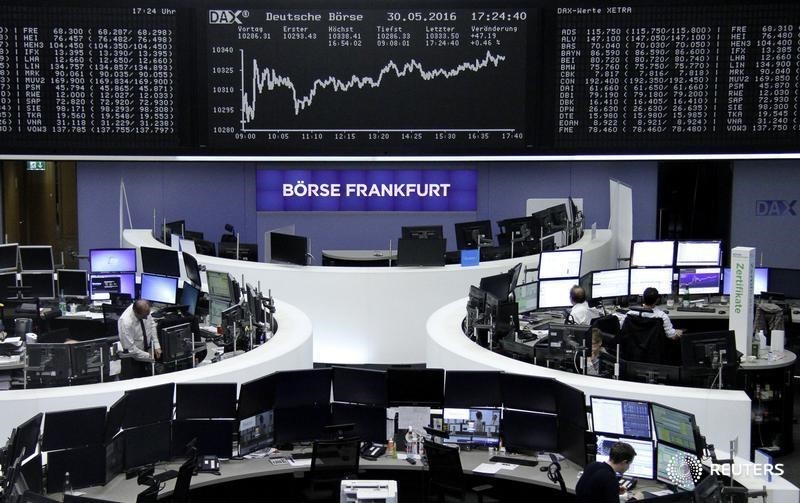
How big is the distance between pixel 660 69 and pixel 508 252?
14.7ft

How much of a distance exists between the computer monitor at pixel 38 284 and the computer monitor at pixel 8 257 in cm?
70

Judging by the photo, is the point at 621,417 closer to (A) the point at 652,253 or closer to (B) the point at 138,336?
(B) the point at 138,336

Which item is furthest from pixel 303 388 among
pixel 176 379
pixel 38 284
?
pixel 38 284

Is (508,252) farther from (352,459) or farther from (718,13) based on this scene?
(352,459)

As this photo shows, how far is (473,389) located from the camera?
6730mm

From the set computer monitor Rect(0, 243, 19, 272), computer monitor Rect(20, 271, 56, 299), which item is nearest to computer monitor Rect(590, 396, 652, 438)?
computer monitor Rect(20, 271, 56, 299)

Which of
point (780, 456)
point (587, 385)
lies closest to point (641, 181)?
point (780, 456)

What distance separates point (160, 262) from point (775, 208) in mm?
9368

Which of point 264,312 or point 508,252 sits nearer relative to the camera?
point 264,312

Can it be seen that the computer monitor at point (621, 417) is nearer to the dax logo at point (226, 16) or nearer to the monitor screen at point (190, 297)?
the dax logo at point (226, 16)

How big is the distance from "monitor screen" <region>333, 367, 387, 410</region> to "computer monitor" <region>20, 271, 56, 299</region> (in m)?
5.38

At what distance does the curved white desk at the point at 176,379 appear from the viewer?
6383mm

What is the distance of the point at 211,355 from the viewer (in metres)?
8.79

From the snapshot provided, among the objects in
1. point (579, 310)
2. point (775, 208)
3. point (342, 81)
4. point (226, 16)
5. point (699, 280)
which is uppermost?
point (226, 16)
